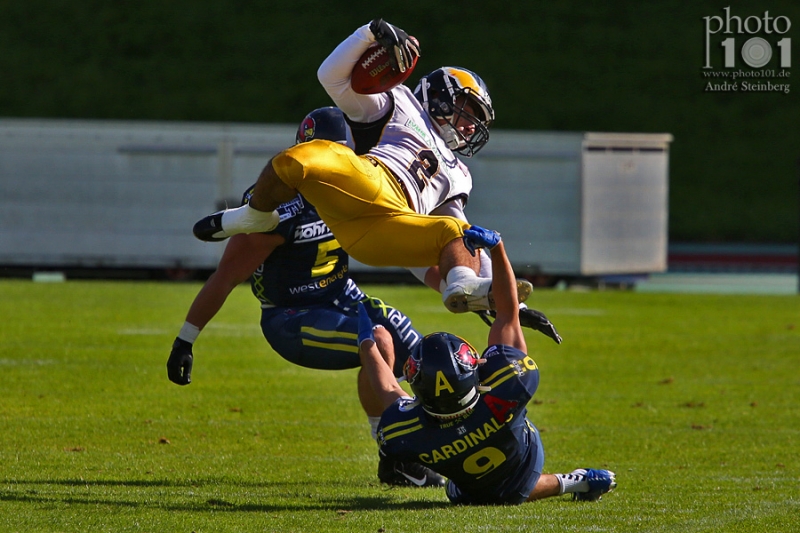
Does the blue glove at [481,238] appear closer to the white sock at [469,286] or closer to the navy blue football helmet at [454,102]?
the white sock at [469,286]

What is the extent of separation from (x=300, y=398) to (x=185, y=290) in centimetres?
1124

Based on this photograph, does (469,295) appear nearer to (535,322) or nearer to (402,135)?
(535,322)

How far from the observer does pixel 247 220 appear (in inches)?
230

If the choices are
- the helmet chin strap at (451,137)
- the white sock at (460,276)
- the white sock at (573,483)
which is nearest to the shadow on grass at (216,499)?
the white sock at (573,483)

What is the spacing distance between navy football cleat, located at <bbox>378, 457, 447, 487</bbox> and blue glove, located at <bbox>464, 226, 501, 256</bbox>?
50.2 inches

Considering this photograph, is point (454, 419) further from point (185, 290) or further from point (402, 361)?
point (185, 290)

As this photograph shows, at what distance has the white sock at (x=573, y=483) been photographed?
5.38 metres

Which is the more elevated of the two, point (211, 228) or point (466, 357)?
point (211, 228)

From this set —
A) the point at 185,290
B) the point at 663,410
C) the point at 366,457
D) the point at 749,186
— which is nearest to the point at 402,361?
the point at 366,457

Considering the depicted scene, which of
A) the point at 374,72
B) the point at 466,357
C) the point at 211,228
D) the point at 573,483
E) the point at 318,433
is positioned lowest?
the point at 318,433

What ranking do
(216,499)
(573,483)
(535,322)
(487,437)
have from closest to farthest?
(487,437)
(216,499)
(573,483)
(535,322)

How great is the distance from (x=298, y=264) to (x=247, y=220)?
70cm

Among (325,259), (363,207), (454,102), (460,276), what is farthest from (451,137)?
(460,276)

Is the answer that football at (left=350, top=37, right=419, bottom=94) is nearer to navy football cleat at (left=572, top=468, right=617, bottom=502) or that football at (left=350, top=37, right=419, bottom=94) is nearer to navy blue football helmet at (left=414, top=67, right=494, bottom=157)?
navy blue football helmet at (left=414, top=67, right=494, bottom=157)
